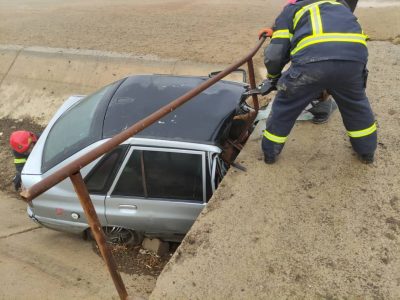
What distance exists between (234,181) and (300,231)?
781 mm

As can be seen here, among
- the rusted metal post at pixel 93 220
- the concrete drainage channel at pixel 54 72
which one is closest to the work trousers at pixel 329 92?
the rusted metal post at pixel 93 220

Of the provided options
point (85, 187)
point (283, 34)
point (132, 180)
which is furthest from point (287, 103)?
point (85, 187)

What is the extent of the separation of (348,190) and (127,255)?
7.70 ft

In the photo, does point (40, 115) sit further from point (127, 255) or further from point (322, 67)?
point (322, 67)

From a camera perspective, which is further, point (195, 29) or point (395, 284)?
point (195, 29)

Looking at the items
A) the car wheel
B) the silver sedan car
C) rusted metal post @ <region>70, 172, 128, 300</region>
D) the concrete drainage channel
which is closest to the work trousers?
the silver sedan car

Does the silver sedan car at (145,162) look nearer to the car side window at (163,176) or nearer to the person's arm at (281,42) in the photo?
the car side window at (163,176)

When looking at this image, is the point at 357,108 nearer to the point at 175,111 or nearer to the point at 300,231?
the point at 300,231

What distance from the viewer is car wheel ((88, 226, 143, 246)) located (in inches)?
174

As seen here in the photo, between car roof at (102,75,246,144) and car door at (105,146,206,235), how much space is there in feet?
0.62

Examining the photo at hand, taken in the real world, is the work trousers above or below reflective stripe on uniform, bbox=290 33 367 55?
below

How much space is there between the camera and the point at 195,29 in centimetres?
1012

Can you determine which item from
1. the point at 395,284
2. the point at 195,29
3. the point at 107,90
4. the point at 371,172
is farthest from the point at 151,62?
the point at 395,284

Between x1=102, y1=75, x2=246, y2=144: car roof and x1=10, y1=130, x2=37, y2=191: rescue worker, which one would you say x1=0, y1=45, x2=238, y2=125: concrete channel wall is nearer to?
x1=10, y1=130, x2=37, y2=191: rescue worker
